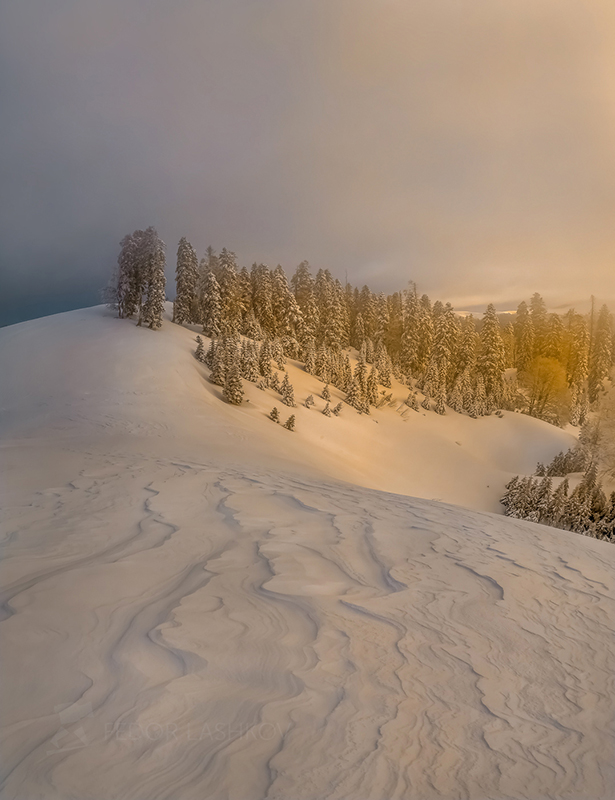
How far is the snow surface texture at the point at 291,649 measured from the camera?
1.70 m

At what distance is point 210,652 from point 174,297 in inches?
940

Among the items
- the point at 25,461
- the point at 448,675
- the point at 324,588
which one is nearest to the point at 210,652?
the point at 324,588

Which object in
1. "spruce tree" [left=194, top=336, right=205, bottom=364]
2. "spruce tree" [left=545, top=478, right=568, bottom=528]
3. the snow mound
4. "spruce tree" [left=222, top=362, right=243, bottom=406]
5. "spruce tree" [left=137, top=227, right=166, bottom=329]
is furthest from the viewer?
"spruce tree" [left=194, top=336, right=205, bottom=364]

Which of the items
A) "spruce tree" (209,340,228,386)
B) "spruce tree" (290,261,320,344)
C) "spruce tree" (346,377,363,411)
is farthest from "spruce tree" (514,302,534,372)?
"spruce tree" (209,340,228,386)

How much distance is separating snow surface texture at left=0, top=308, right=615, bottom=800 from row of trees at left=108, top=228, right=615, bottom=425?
14654 millimetres

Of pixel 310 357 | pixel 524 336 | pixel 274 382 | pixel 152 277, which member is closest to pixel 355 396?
pixel 310 357

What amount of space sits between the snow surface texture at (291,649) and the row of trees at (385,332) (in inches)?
577

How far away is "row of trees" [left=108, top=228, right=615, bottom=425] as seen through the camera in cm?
2166

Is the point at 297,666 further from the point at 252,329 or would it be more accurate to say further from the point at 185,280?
the point at 252,329

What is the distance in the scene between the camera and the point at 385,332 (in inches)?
1524

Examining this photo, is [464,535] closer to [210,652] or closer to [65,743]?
[210,652]

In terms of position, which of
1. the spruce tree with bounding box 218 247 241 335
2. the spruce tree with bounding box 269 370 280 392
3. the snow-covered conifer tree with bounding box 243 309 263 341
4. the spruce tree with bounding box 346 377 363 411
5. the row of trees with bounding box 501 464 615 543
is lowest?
the row of trees with bounding box 501 464 615 543

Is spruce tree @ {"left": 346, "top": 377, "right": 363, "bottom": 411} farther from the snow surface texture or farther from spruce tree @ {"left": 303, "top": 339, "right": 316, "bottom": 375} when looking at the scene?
the snow surface texture

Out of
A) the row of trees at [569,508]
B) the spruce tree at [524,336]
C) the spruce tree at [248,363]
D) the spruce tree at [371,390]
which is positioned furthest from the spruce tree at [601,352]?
the spruce tree at [248,363]
